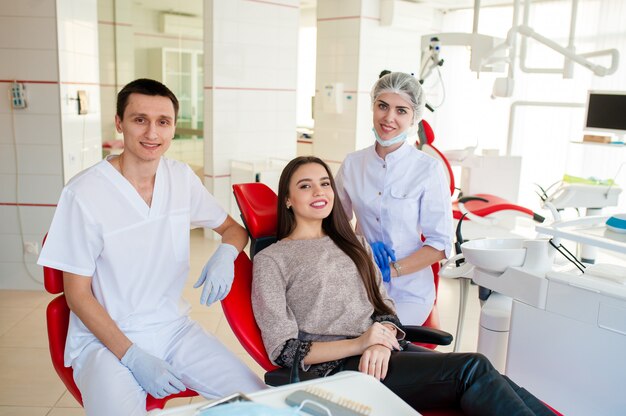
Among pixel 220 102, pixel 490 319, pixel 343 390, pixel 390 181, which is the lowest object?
pixel 490 319

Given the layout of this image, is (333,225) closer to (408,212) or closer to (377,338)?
(408,212)

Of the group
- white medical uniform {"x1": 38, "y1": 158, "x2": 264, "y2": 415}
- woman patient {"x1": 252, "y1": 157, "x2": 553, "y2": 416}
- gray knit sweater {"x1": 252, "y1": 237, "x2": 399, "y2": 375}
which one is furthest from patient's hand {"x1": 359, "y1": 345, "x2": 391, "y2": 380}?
white medical uniform {"x1": 38, "y1": 158, "x2": 264, "y2": 415}

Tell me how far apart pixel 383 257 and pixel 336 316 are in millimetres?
414

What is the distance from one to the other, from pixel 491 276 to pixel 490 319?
7.9 inches

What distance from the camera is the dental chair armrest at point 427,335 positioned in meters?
1.73

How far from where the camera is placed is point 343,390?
1.21m

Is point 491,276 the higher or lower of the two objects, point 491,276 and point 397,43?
the lower

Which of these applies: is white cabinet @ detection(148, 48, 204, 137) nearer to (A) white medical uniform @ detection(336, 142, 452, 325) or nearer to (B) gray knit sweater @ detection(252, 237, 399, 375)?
(A) white medical uniform @ detection(336, 142, 452, 325)

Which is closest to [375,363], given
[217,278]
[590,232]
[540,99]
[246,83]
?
[217,278]

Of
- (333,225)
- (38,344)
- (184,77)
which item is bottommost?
(38,344)

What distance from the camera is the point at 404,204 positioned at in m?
2.13

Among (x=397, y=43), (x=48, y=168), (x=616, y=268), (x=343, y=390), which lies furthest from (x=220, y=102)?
(x=343, y=390)

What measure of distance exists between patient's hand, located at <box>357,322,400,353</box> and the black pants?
0.04m

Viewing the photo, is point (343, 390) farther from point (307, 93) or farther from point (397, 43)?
point (307, 93)
